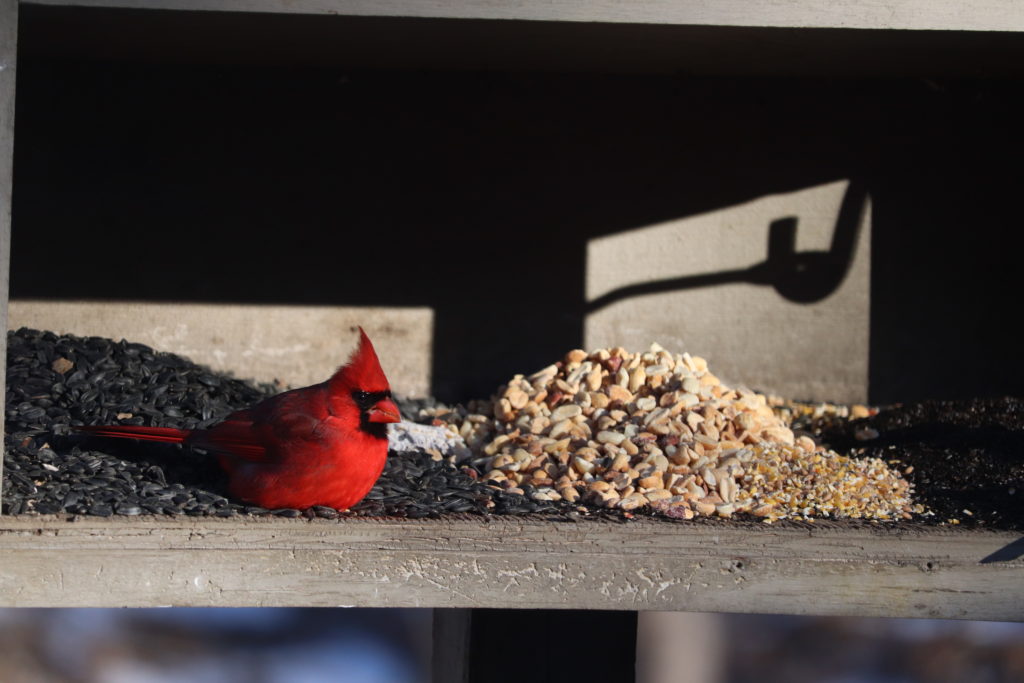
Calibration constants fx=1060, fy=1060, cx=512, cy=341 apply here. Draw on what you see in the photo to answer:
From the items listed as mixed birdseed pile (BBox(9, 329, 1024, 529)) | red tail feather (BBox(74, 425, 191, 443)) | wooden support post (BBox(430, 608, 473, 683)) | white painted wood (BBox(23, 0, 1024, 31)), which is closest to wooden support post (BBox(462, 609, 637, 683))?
wooden support post (BBox(430, 608, 473, 683))

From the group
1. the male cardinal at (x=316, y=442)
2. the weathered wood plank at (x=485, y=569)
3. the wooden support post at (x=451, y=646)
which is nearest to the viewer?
the weathered wood plank at (x=485, y=569)

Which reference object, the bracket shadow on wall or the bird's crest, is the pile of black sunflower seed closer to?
the bird's crest

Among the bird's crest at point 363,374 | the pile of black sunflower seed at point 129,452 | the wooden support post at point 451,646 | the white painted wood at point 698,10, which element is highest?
the white painted wood at point 698,10

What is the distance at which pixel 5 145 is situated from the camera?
4.99 ft

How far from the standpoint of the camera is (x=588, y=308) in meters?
2.62

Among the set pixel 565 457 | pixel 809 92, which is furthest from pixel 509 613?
pixel 809 92

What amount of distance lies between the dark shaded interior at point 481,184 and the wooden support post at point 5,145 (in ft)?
3.23

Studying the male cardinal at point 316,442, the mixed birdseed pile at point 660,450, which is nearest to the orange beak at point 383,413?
the male cardinal at point 316,442

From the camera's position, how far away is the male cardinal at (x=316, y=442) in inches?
62.2

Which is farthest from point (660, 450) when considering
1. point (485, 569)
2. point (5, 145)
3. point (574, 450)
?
point (5, 145)

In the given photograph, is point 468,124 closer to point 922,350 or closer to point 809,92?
point 809,92

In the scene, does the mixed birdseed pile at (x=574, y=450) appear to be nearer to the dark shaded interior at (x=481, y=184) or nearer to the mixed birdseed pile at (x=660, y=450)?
the mixed birdseed pile at (x=660, y=450)

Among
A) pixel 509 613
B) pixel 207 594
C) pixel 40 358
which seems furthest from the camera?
pixel 40 358

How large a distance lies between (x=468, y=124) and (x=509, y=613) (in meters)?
1.27
